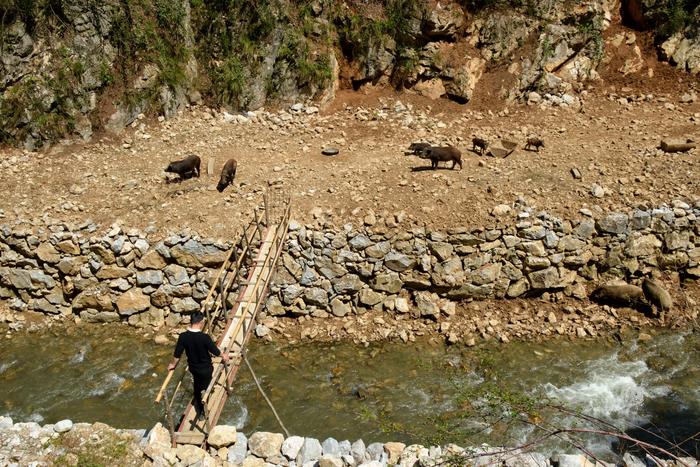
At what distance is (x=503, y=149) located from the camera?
14148mm

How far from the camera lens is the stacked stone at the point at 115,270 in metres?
12.0

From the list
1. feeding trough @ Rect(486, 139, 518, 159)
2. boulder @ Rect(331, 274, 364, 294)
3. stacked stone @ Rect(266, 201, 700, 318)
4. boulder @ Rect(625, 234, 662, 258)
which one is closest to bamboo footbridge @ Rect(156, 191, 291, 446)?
stacked stone @ Rect(266, 201, 700, 318)

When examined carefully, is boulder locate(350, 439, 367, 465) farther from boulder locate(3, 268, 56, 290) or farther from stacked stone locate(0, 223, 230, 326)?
boulder locate(3, 268, 56, 290)

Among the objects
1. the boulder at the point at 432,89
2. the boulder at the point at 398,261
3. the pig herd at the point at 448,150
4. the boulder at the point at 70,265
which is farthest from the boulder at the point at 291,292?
the boulder at the point at 432,89

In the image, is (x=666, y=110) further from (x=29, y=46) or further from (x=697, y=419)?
(x=29, y=46)

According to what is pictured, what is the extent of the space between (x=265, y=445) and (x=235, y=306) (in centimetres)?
352

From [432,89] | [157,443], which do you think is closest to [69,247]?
[157,443]

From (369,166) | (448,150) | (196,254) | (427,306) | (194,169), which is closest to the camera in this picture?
(427,306)

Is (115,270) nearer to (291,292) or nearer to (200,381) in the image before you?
(291,292)

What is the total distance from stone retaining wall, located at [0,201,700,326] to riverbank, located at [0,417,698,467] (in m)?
4.65

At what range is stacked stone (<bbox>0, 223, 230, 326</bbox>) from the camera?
1201 cm

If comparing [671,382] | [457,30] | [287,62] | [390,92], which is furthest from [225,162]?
[671,382]

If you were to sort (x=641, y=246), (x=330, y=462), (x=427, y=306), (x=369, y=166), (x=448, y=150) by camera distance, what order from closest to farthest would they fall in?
(x=330, y=462) < (x=427, y=306) < (x=641, y=246) < (x=448, y=150) < (x=369, y=166)

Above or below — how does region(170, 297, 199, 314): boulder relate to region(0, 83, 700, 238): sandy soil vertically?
below
